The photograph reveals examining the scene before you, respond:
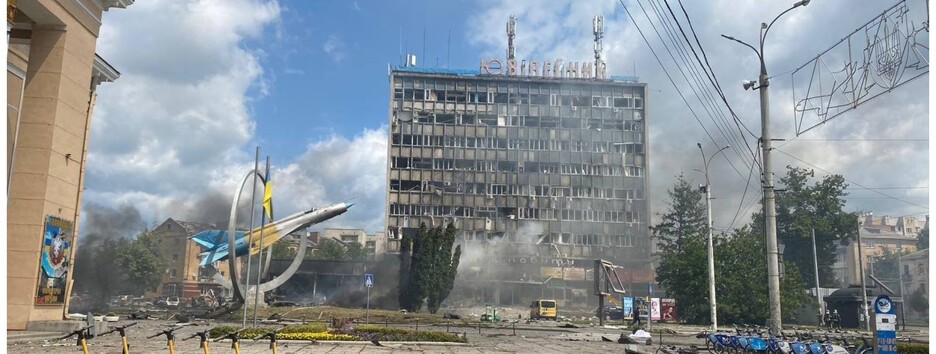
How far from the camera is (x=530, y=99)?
332ft

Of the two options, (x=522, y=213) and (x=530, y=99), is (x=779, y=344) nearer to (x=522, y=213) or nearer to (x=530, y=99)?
(x=522, y=213)

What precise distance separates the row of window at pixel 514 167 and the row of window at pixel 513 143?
87.5 inches

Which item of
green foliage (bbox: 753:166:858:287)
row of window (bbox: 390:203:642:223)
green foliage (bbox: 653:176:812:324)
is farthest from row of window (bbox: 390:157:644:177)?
green foliage (bbox: 653:176:812:324)

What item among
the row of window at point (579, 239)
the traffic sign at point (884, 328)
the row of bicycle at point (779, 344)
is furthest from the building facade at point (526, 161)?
the traffic sign at point (884, 328)

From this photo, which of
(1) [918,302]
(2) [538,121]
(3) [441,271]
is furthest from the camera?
(2) [538,121]

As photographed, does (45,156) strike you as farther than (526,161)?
No

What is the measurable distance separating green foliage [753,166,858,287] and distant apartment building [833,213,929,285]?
36213 millimetres

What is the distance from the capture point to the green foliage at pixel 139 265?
239 feet

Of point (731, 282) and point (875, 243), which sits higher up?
point (875, 243)

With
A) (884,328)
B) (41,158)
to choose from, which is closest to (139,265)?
(41,158)

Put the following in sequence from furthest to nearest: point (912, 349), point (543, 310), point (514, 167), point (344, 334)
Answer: point (514, 167) < point (543, 310) < point (344, 334) < point (912, 349)

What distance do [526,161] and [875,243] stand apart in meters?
73.2

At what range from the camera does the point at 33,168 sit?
2188 centimetres

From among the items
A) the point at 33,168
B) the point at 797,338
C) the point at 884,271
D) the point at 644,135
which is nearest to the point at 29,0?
the point at 33,168
